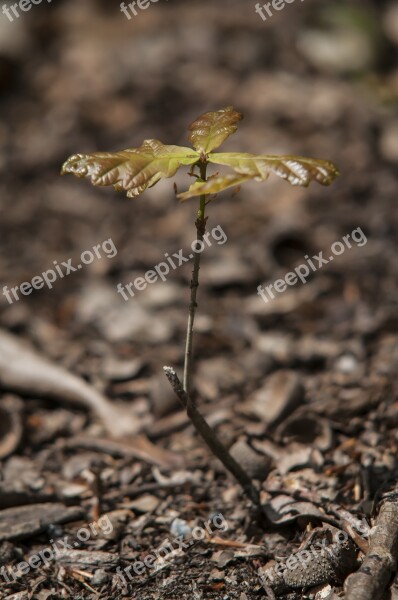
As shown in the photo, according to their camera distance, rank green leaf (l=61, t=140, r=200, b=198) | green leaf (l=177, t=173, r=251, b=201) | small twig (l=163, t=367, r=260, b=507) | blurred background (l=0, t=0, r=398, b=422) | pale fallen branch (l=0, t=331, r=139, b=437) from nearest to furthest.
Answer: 1. green leaf (l=177, t=173, r=251, b=201)
2. green leaf (l=61, t=140, r=200, b=198)
3. small twig (l=163, t=367, r=260, b=507)
4. pale fallen branch (l=0, t=331, r=139, b=437)
5. blurred background (l=0, t=0, r=398, b=422)

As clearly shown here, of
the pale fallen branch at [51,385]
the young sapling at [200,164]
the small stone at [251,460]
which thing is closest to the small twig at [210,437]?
the small stone at [251,460]

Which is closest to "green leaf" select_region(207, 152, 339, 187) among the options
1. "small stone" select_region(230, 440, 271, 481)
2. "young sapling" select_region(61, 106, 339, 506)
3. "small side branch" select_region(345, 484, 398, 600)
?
"young sapling" select_region(61, 106, 339, 506)

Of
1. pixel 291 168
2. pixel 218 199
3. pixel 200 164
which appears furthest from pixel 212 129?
pixel 218 199

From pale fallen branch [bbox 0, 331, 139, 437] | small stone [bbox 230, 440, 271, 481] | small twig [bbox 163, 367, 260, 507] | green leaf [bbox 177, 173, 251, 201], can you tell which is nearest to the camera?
green leaf [bbox 177, 173, 251, 201]

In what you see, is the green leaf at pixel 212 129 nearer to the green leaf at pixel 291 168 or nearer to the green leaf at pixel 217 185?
the green leaf at pixel 291 168

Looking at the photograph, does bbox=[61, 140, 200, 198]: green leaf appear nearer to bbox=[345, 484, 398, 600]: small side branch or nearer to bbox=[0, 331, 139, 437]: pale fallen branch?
bbox=[345, 484, 398, 600]: small side branch

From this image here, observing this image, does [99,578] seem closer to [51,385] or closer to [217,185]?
[51,385]
